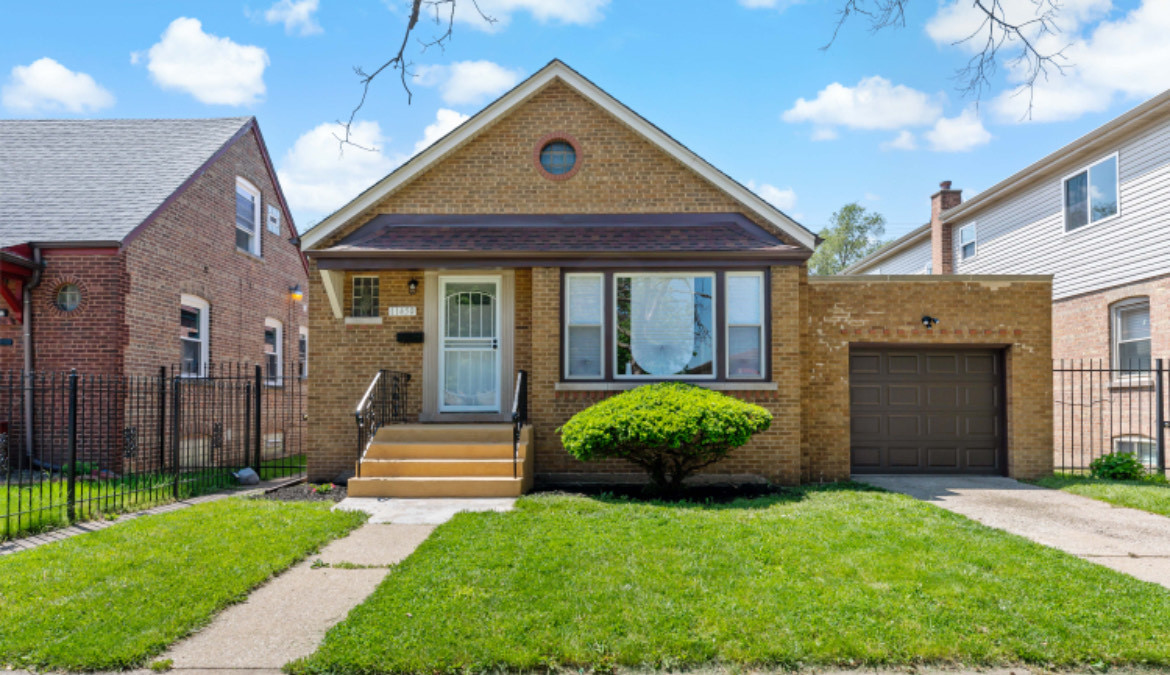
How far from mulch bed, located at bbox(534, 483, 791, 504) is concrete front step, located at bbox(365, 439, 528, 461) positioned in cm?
74

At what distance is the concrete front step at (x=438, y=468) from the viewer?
9117 mm

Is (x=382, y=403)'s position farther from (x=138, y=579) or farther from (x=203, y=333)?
(x=203, y=333)

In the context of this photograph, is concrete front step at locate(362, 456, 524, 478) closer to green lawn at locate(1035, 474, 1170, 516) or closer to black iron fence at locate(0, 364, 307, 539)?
black iron fence at locate(0, 364, 307, 539)

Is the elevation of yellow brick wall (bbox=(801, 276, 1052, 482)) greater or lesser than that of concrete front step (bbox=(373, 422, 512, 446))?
greater

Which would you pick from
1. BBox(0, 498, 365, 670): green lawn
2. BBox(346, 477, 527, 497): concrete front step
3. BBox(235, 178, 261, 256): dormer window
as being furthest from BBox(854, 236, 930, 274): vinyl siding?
BBox(0, 498, 365, 670): green lawn

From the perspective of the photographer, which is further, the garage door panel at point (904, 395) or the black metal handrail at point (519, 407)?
the garage door panel at point (904, 395)

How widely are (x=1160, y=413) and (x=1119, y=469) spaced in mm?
1336

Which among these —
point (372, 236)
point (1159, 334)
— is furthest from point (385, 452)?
point (1159, 334)

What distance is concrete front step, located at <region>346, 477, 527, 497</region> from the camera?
348 inches

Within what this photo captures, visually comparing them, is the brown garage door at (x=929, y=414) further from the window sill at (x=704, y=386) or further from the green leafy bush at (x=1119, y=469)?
the window sill at (x=704, y=386)

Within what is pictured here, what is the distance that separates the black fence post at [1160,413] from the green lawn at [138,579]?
483 inches

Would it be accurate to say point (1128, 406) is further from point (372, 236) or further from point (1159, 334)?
point (372, 236)

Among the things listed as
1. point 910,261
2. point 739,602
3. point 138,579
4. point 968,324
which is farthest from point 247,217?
point 910,261

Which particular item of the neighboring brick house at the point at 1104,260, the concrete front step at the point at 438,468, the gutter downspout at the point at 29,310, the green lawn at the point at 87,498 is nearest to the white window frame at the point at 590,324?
the concrete front step at the point at 438,468
